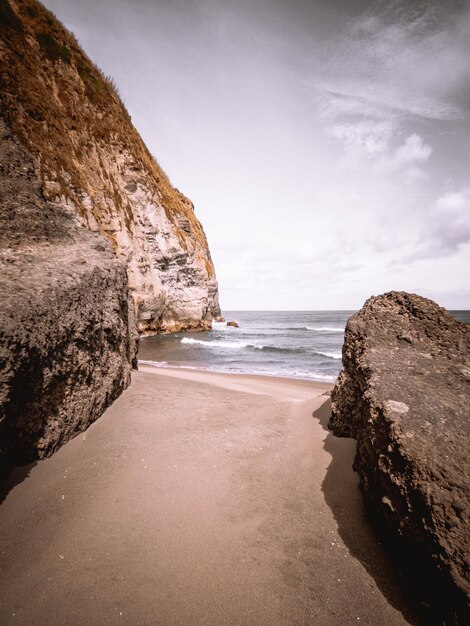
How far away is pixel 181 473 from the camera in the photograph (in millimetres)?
3379

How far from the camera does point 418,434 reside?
228 cm

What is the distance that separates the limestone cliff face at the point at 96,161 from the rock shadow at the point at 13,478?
504 inches

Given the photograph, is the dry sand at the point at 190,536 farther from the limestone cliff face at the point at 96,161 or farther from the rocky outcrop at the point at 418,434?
the limestone cliff face at the point at 96,161

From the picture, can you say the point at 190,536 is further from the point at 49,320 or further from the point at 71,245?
the point at 71,245

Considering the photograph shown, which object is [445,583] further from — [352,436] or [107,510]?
[107,510]

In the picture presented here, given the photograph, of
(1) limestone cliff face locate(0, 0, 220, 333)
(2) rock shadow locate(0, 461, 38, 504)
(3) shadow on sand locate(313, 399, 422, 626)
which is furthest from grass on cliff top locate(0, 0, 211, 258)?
(3) shadow on sand locate(313, 399, 422, 626)

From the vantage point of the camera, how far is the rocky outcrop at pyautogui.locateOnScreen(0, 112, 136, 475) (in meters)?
2.96

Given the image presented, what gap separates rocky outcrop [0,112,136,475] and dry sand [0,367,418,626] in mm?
483

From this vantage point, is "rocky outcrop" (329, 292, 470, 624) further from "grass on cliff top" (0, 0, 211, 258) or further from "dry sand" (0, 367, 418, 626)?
"grass on cliff top" (0, 0, 211, 258)

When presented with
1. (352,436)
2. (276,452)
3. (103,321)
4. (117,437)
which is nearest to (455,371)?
(352,436)

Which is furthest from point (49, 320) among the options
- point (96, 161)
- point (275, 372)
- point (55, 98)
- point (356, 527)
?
point (55, 98)

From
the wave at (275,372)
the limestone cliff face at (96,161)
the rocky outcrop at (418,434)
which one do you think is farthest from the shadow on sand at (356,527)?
the limestone cliff face at (96,161)

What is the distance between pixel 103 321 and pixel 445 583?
4.82 metres

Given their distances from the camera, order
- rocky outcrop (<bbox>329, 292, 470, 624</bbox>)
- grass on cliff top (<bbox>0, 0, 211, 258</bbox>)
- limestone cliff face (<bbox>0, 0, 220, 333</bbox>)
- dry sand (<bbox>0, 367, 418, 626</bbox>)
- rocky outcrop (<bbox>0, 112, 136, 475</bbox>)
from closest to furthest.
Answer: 1. rocky outcrop (<bbox>329, 292, 470, 624</bbox>)
2. dry sand (<bbox>0, 367, 418, 626</bbox>)
3. rocky outcrop (<bbox>0, 112, 136, 475</bbox>)
4. grass on cliff top (<bbox>0, 0, 211, 258</bbox>)
5. limestone cliff face (<bbox>0, 0, 220, 333</bbox>)
